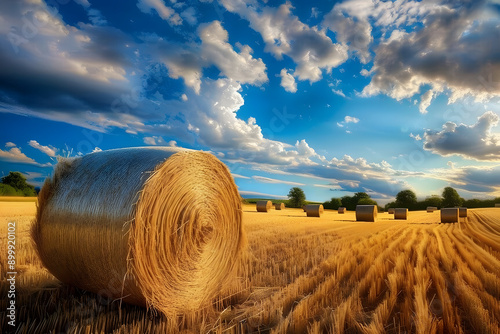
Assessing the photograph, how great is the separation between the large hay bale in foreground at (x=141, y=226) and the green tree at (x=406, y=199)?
63465mm

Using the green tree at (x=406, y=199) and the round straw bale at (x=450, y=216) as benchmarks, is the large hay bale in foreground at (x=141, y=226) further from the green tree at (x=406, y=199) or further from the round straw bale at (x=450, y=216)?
the green tree at (x=406, y=199)

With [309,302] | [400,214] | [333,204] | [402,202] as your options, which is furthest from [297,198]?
[309,302]

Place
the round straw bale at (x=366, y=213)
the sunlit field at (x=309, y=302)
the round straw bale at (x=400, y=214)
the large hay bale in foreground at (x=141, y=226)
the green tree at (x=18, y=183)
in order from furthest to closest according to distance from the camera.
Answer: the green tree at (x=18, y=183)
the round straw bale at (x=400, y=214)
the round straw bale at (x=366, y=213)
the large hay bale in foreground at (x=141, y=226)
the sunlit field at (x=309, y=302)

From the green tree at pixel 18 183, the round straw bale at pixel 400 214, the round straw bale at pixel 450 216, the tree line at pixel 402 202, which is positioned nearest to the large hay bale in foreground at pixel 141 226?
the round straw bale at pixel 450 216

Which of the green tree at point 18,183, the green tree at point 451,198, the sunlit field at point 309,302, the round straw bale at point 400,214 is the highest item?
the green tree at point 451,198

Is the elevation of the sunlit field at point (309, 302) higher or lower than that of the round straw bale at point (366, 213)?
lower

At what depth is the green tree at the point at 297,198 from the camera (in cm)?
6200

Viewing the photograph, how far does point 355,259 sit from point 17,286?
4967 millimetres

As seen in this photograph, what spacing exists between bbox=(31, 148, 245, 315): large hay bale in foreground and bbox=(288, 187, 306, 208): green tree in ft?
191

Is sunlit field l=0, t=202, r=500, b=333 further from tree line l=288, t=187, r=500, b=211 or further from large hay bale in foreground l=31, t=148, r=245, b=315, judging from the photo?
tree line l=288, t=187, r=500, b=211

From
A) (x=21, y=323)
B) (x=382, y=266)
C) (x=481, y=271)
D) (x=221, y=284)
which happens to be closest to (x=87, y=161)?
(x=21, y=323)

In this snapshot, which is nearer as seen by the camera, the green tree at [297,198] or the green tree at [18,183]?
the green tree at [18,183]

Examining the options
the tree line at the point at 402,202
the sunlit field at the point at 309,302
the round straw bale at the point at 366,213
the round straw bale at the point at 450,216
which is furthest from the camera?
the tree line at the point at 402,202

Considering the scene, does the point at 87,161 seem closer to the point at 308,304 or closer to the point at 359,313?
the point at 308,304
